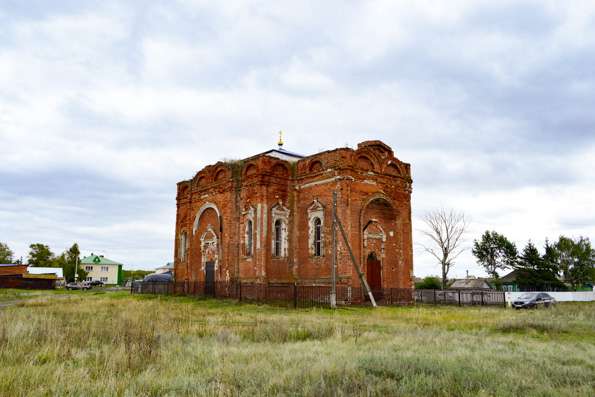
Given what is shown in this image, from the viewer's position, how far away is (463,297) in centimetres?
2895

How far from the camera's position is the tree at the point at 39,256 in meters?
74.2

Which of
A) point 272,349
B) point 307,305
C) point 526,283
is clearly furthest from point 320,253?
point 526,283

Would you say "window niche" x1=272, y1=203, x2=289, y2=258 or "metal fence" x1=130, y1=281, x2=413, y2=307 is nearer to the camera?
"metal fence" x1=130, y1=281, x2=413, y2=307

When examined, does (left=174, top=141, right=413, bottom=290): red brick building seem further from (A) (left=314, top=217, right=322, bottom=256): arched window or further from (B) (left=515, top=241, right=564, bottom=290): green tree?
(B) (left=515, top=241, right=564, bottom=290): green tree

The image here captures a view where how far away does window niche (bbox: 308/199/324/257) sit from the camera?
75.0 ft

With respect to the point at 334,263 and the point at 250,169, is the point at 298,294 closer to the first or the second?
the point at 334,263

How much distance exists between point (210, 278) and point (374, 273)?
30.4 feet

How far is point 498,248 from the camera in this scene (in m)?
56.1

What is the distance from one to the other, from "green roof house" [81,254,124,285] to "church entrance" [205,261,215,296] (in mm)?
64701

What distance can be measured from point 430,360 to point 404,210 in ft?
60.3

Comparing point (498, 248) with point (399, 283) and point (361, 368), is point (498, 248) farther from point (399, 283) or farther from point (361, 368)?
point (361, 368)

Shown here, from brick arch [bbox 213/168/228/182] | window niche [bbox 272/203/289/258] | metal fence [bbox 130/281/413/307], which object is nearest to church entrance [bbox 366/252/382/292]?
metal fence [bbox 130/281/413/307]

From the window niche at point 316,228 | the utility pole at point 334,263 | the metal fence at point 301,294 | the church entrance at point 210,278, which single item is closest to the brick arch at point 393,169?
the window niche at point 316,228

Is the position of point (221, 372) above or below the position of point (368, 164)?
below
